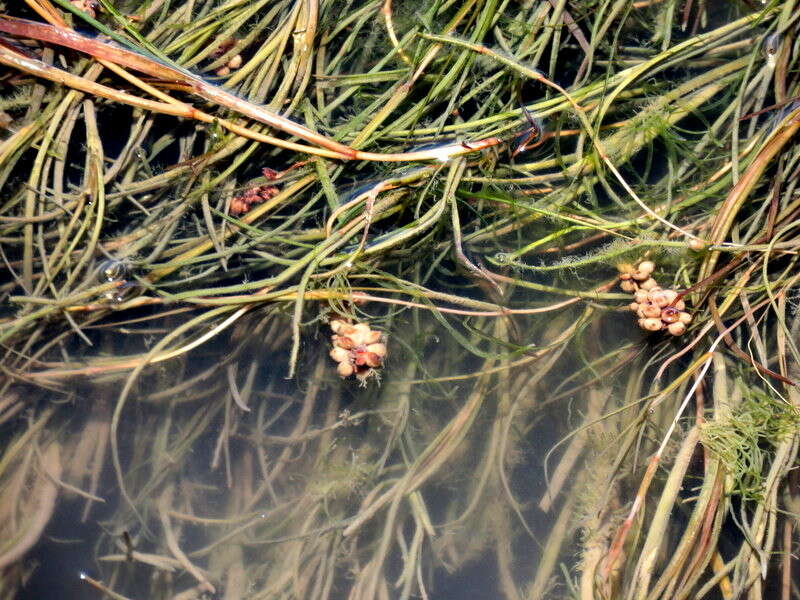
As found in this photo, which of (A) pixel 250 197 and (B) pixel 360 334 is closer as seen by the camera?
(B) pixel 360 334

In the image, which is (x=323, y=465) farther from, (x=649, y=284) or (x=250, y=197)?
(x=649, y=284)

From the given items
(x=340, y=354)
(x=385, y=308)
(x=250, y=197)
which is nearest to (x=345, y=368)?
(x=340, y=354)

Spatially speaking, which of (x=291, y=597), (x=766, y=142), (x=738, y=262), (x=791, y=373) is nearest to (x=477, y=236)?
(x=738, y=262)

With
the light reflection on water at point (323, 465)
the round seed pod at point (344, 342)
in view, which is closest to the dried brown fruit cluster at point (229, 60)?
the light reflection on water at point (323, 465)

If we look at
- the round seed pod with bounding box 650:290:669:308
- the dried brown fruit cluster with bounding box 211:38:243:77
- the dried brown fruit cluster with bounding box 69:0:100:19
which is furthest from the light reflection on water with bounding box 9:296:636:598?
the dried brown fruit cluster with bounding box 69:0:100:19

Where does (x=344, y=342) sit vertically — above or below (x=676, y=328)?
below

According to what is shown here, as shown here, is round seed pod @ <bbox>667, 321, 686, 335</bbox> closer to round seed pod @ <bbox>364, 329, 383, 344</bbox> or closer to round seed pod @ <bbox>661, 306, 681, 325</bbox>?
round seed pod @ <bbox>661, 306, 681, 325</bbox>
